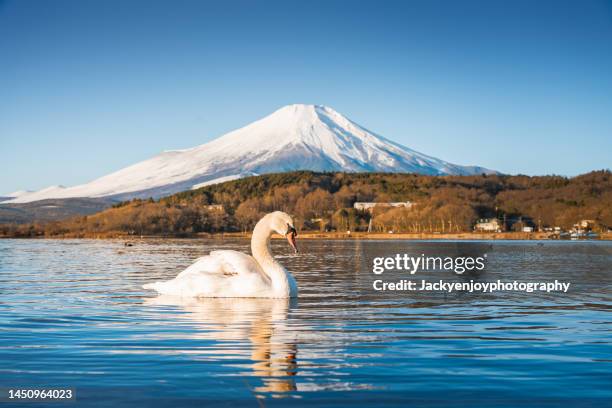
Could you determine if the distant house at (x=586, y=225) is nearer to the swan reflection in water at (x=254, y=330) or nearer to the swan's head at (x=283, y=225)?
the swan's head at (x=283, y=225)

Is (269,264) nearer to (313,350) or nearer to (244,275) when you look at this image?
(244,275)

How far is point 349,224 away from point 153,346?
15095 cm

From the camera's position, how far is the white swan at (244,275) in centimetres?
1407

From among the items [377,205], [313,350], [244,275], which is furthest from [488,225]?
[313,350]

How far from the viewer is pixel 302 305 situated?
13.5 m

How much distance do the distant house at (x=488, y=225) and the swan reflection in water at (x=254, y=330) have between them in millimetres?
139560

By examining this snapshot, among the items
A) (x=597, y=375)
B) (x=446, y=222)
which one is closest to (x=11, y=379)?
(x=597, y=375)

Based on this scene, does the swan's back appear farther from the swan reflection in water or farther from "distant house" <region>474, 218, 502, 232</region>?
"distant house" <region>474, 218, 502, 232</region>

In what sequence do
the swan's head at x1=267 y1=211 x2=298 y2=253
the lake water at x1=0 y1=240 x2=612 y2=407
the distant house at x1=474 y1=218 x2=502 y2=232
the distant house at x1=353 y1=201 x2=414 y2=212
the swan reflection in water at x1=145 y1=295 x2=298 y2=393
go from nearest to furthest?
the lake water at x1=0 y1=240 x2=612 y2=407, the swan reflection in water at x1=145 y1=295 x2=298 y2=393, the swan's head at x1=267 y1=211 x2=298 y2=253, the distant house at x1=474 y1=218 x2=502 y2=232, the distant house at x1=353 y1=201 x2=414 y2=212

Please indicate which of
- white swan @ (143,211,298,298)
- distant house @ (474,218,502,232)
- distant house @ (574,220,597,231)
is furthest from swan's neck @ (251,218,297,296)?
distant house @ (574,220,597,231)

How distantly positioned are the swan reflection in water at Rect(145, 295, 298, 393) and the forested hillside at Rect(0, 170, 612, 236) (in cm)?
13042

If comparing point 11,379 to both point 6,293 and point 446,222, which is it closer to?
point 6,293

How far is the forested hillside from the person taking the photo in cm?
15262

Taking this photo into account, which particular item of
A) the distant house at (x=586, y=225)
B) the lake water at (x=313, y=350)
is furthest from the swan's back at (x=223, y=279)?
the distant house at (x=586, y=225)
